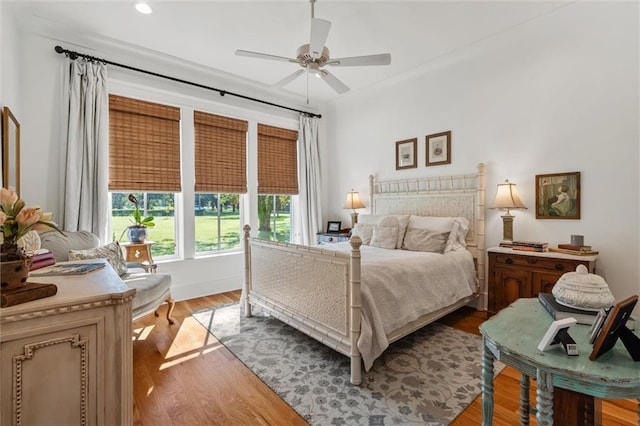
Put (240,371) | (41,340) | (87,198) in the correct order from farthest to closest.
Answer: (87,198)
(240,371)
(41,340)

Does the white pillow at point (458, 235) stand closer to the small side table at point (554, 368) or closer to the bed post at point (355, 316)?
the bed post at point (355, 316)

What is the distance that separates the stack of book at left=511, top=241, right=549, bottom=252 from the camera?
9.32 feet

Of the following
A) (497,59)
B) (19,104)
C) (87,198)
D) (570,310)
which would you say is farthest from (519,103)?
(19,104)

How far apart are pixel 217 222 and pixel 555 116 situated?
436 centimetres

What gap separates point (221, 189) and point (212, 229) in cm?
62

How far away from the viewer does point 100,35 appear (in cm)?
317

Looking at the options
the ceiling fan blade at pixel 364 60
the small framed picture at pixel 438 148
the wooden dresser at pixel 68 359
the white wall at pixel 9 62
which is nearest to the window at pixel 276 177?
the small framed picture at pixel 438 148

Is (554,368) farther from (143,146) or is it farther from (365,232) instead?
(143,146)

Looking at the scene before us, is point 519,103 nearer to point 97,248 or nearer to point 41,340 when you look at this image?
point 41,340

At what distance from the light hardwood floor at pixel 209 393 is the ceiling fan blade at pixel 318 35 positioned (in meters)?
2.60

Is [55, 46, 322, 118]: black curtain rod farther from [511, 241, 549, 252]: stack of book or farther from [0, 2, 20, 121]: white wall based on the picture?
[511, 241, 549, 252]: stack of book

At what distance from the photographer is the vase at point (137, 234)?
3.37m

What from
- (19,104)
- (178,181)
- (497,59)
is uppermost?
(497,59)

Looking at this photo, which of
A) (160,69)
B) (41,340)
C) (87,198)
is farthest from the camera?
(160,69)
